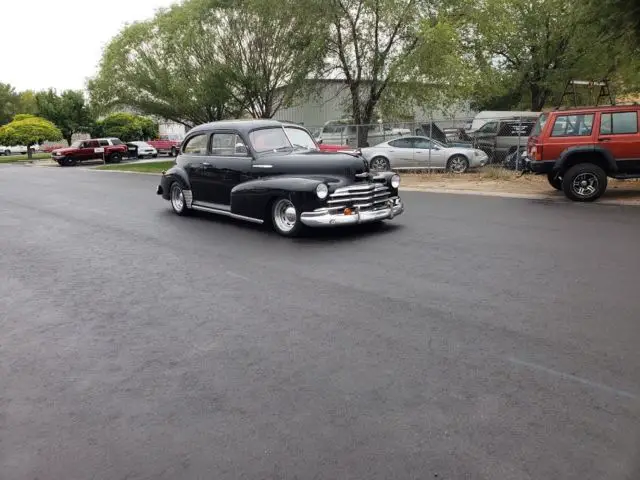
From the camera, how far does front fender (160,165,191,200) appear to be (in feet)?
34.5

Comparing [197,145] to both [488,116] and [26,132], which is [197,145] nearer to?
[488,116]

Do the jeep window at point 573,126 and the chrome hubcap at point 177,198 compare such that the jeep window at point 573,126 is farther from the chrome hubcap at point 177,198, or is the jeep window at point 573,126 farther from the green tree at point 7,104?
the green tree at point 7,104

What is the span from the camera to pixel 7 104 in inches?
2616

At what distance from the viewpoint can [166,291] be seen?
5.73 m

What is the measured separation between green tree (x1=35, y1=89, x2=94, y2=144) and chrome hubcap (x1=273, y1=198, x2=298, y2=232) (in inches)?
1943

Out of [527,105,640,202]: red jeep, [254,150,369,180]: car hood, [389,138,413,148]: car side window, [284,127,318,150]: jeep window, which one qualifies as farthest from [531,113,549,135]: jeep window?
[389,138,413,148]: car side window

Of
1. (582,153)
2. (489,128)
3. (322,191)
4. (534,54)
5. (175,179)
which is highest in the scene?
(534,54)

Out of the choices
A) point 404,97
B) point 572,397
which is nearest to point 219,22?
point 404,97

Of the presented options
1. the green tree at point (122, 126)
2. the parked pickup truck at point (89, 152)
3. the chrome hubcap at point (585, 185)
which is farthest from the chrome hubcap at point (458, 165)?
the green tree at point (122, 126)

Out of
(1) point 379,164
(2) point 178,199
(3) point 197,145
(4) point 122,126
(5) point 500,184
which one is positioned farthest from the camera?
(4) point 122,126

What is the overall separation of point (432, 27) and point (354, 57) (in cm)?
347

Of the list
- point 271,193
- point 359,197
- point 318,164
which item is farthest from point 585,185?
point 271,193

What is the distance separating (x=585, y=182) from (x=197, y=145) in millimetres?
8101

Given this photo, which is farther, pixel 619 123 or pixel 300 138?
pixel 619 123
